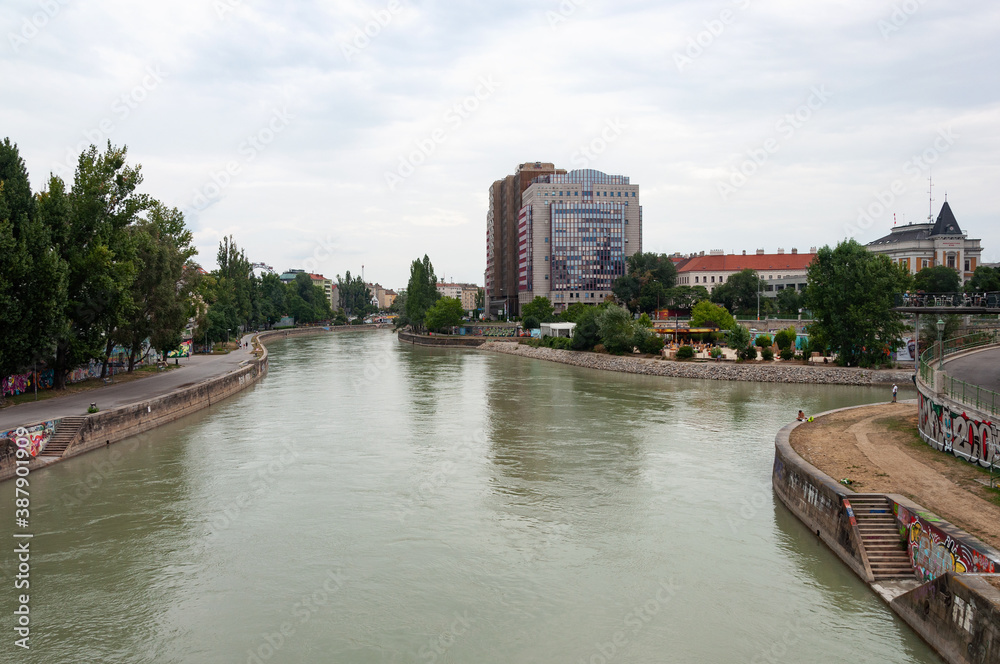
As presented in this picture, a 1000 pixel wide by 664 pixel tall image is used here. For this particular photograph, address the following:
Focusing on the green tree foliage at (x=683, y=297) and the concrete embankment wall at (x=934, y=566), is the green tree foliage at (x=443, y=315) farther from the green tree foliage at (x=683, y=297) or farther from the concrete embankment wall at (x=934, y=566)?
the concrete embankment wall at (x=934, y=566)

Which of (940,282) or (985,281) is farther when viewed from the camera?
(940,282)

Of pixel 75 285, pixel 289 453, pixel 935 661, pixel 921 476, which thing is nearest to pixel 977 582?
pixel 935 661

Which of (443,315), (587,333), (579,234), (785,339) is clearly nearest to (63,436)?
(587,333)

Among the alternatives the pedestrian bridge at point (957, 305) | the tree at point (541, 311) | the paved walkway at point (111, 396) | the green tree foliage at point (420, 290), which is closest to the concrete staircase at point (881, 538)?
the pedestrian bridge at point (957, 305)

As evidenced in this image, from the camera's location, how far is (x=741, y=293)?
104938mm

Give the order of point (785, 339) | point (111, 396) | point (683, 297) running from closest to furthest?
point (111, 396), point (785, 339), point (683, 297)

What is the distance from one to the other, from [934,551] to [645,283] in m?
104

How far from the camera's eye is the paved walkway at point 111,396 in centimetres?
2584

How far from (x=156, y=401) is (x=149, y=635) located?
21947 millimetres

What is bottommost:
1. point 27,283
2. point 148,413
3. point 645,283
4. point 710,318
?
point 148,413

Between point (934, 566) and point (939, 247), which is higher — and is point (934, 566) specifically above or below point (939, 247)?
below

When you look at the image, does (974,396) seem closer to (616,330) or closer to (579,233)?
(616,330)

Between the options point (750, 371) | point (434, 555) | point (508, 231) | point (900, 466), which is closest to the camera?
point (434, 555)

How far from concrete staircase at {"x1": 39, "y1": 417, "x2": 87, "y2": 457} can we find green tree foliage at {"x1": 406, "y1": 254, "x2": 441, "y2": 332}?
89.5m
